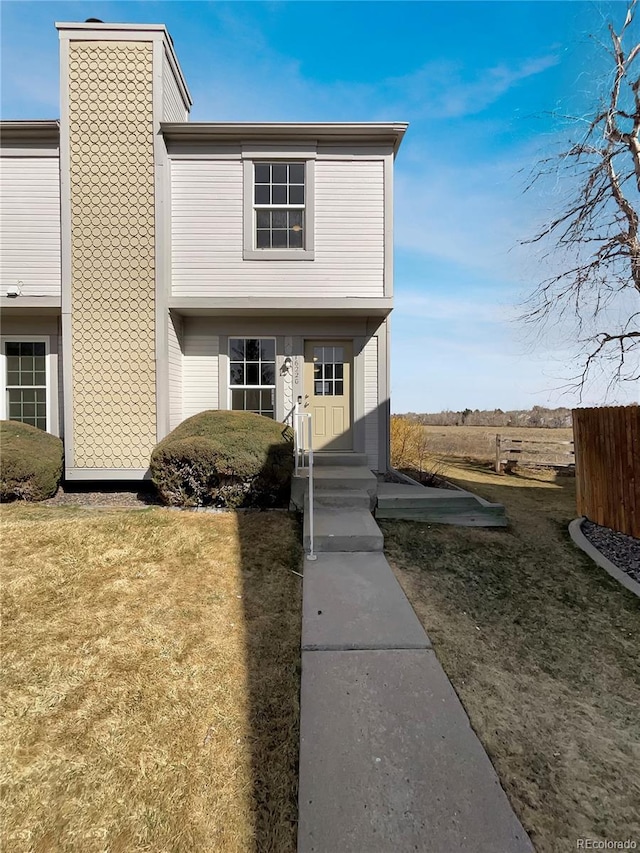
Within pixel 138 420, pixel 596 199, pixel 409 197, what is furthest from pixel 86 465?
pixel 596 199

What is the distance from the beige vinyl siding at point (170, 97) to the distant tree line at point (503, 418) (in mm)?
17995

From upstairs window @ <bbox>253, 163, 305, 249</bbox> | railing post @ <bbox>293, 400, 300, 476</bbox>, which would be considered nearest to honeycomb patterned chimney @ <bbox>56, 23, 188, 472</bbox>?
upstairs window @ <bbox>253, 163, 305, 249</bbox>

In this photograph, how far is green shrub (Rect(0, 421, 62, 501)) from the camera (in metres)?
6.39

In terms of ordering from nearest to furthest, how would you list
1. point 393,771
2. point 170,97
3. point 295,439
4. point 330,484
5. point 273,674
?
point 393,771 → point 273,674 → point 330,484 → point 295,439 → point 170,97

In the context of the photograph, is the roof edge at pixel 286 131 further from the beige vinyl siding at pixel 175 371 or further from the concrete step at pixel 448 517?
the concrete step at pixel 448 517

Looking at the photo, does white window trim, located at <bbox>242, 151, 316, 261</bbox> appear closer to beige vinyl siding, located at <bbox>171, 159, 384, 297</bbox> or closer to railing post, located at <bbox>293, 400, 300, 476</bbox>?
beige vinyl siding, located at <bbox>171, 159, 384, 297</bbox>

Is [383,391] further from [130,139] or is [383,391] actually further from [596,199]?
[130,139]

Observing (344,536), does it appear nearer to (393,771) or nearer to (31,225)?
(393,771)

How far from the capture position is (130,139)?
6.93 meters

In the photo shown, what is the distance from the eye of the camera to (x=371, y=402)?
Answer: 26.2ft

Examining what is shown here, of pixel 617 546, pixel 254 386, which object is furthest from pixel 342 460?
pixel 617 546

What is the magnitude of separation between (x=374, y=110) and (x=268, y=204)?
2708 mm

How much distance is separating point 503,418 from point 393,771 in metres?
30.0

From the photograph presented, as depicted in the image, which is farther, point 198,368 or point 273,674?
point 198,368
